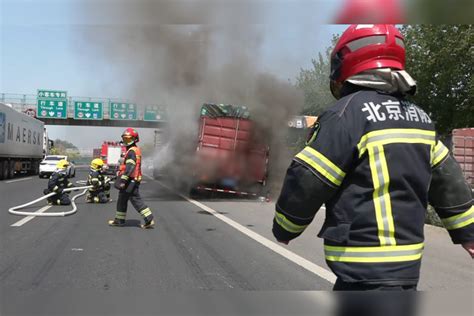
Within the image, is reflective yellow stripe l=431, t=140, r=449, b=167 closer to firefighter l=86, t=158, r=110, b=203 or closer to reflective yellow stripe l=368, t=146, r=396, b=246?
reflective yellow stripe l=368, t=146, r=396, b=246

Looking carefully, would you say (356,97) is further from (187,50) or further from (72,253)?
(187,50)

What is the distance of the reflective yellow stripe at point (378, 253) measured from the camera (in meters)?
1.41

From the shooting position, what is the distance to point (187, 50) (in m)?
13.1

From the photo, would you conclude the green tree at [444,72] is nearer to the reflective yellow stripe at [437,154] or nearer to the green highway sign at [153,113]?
the green highway sign at [153,113]

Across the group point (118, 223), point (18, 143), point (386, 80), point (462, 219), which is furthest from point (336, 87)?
point (18, 143)

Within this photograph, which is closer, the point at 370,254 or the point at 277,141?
the point at 370,254

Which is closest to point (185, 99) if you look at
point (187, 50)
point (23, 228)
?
point (187, 50)

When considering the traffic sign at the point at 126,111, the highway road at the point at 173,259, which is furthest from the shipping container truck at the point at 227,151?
the highway road at the point at 173,259

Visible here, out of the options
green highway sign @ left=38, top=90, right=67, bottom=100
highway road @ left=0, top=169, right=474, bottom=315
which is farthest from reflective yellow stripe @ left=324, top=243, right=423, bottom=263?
green highway sign @ left=38, top=90, right=67, bottom=100

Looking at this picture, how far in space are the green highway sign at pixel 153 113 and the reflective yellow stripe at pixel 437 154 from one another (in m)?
11.6

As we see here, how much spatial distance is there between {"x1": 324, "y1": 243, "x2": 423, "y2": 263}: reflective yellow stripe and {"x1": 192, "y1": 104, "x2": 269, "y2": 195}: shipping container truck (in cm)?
1144

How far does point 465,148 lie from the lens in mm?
14414

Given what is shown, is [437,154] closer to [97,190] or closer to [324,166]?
[324,166]

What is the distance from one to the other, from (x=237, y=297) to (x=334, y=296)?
28 cm
